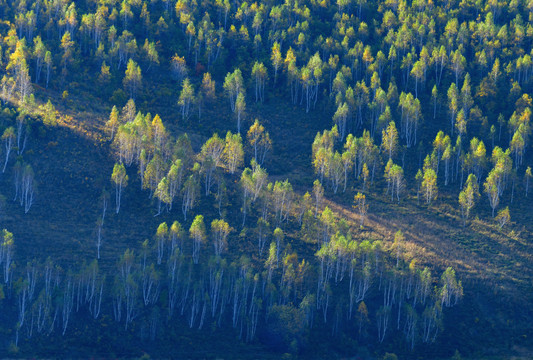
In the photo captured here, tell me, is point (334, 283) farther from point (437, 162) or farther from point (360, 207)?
point (437, 162)

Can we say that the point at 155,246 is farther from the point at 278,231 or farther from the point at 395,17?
the point at 395,17

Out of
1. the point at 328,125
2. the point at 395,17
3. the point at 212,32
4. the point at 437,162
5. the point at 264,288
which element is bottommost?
the point at 264,288

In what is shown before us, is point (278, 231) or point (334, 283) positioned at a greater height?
point (278, 231)

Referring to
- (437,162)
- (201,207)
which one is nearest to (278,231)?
(201,207)

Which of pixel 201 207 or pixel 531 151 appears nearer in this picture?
pixel 201 207

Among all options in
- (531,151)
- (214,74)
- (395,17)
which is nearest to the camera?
(531,151)

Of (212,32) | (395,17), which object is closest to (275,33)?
(212,32)

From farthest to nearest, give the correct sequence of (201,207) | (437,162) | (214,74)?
(214,74) → (437,162) → (201,207)
